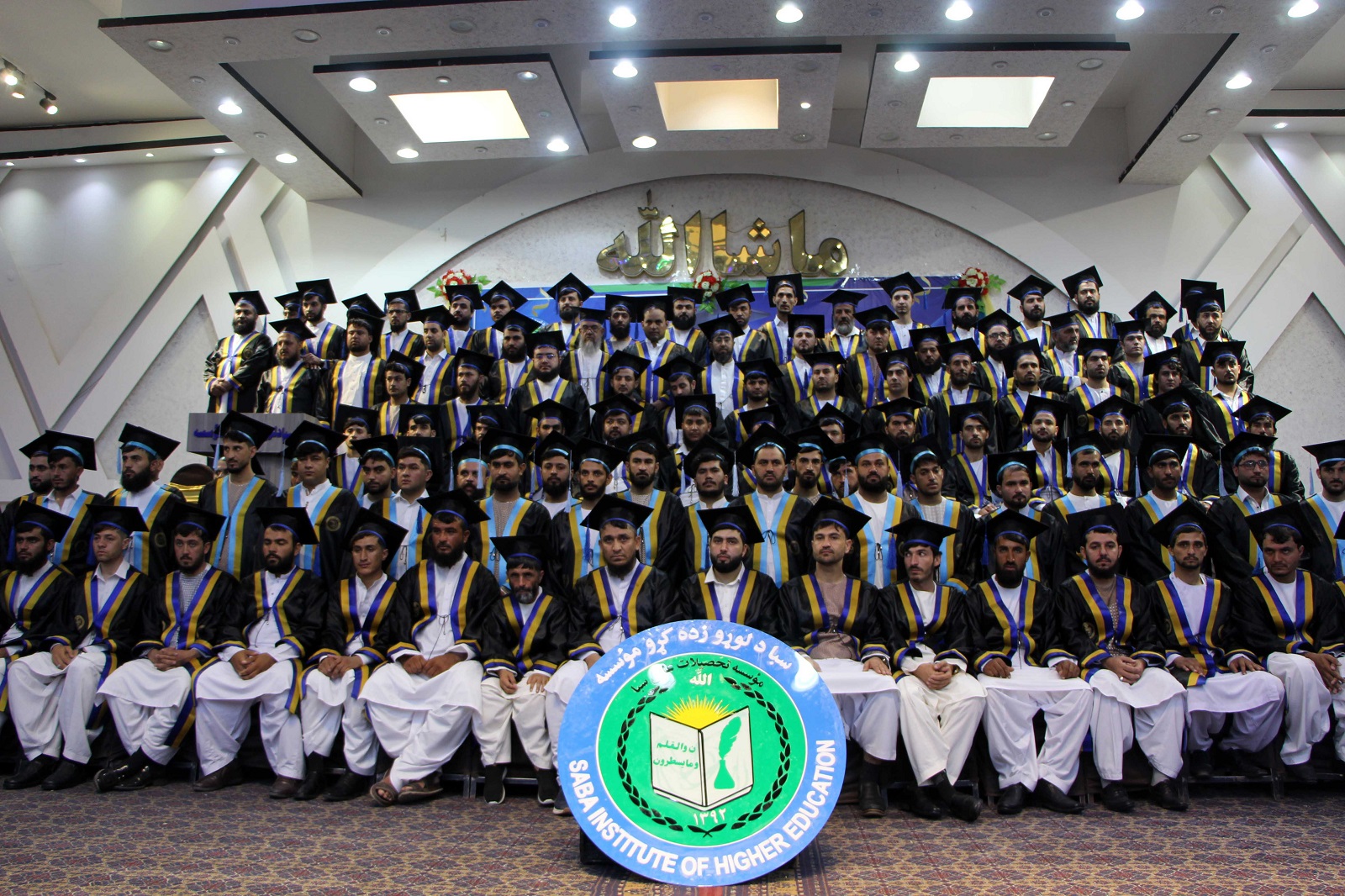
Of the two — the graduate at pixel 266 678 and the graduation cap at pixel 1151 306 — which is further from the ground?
the graduation cap at pixel 1151 306

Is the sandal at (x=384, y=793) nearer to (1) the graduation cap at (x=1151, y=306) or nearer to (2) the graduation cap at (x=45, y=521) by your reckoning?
(2) the graduation cap at (x=45, y=521)

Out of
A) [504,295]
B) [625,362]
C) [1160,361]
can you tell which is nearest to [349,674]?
[625,362]

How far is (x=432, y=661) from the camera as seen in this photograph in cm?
480

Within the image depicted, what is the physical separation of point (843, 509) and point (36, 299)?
1139 cm

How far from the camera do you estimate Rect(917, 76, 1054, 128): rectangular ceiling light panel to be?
1025 cm

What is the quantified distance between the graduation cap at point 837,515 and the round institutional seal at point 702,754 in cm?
198

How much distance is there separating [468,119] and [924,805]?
8.93 m

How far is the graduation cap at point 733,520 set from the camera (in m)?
5.13

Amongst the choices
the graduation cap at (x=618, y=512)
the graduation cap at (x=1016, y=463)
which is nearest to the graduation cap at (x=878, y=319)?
the graduation cap at (x=1016, y=463)

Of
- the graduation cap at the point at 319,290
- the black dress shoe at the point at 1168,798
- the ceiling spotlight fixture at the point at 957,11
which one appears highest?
the ceiling spotlight fixture at the point at 957,11

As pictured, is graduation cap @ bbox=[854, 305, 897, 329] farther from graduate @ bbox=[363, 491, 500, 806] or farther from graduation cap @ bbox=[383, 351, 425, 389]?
graduate @ bbox=[363, 491, 500, 806]

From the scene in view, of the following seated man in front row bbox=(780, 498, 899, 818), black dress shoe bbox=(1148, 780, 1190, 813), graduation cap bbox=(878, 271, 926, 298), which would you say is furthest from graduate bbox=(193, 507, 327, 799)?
graduation cap bbox=(878, 271, 926, 298)

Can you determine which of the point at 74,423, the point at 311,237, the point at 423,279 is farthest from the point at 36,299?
the point at 423,279

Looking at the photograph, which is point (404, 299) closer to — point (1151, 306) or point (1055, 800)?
point (1151, 306)
